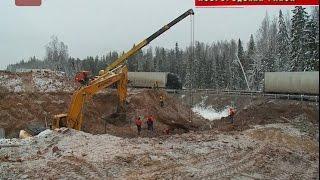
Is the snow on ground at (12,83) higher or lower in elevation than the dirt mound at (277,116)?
higher

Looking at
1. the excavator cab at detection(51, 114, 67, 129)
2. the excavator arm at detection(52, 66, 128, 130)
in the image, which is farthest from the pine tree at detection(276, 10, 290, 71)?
the excavator cab at detection(51, 114, 67, 129)

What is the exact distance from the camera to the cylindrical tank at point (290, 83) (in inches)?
1206

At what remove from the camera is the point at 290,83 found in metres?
35.5

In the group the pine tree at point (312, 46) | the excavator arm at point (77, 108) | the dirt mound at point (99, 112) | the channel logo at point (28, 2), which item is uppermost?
the channel logo at point (28, 2)

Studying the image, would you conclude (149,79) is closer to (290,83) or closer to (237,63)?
(290,83)

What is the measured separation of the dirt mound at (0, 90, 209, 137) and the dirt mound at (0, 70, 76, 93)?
2282 mm

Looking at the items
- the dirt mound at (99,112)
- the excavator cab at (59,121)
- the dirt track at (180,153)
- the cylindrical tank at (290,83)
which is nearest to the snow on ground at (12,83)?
the dirt mound at (99,112)

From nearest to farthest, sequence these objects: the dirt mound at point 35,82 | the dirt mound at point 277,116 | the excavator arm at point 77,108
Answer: the excavator arm at point 77,108 → the dirt mound at point 277,116 → the dirt mound at point 35,82

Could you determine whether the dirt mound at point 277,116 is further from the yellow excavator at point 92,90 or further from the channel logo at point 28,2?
the channel logo at point 28,2

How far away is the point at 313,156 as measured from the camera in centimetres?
1641

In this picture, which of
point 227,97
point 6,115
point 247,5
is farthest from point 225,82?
point 247,5

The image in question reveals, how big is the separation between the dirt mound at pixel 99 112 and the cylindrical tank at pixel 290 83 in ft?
25.2

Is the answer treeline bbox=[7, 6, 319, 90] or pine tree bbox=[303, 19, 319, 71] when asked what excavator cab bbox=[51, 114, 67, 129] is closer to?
pine tree bbox=[303, 19, 319, 71]

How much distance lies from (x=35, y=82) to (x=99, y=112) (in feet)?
29.8
